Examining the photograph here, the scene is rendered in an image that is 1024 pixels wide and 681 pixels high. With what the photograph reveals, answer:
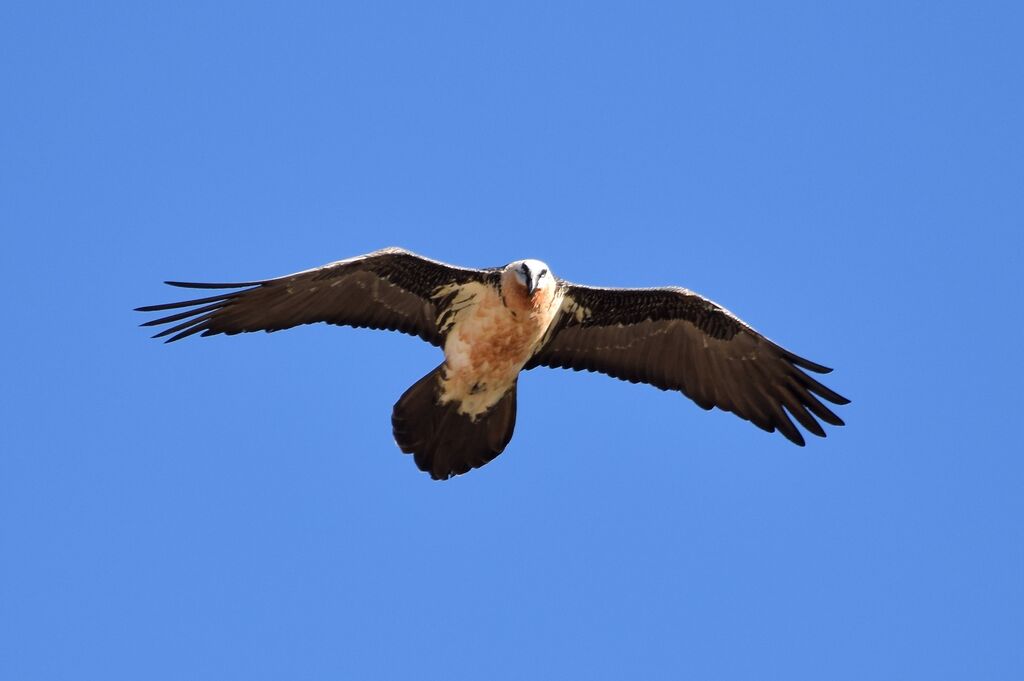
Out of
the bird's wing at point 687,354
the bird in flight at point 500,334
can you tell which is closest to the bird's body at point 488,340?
the bird in flight at point 500,334

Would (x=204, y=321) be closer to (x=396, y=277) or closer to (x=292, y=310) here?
(x=292, y=310)

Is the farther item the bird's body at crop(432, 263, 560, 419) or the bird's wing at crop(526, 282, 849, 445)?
the bird's wing at crop(526, 282, 849, 445)

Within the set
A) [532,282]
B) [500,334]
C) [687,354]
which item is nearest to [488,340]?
[500,334]

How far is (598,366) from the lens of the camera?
43.1 feet

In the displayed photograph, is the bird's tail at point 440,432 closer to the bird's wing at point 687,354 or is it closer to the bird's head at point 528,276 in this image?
the bird's wing at point 687,354

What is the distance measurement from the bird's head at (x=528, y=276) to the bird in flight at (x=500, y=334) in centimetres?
1

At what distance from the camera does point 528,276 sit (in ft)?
38.1

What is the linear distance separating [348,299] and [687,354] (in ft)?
10.3

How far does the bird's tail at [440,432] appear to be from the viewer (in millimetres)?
12289

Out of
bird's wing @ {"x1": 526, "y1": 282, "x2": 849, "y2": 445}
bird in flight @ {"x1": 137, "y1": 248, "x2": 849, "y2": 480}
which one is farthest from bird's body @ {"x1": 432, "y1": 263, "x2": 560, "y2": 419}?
bird's wing @ {"x1": 526, "y1": 282, "x2": 849, "y2": 445}

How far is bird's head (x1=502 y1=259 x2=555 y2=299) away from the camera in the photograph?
11.6 metres

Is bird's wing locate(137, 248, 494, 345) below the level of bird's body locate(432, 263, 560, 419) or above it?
above

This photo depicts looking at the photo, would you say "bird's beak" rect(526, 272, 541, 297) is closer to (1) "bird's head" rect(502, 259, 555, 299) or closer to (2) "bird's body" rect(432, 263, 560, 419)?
(1) "bird's head" rect(502, 259, 555, 299)

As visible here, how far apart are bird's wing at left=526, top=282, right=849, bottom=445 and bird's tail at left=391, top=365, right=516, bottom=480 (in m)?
0.84
